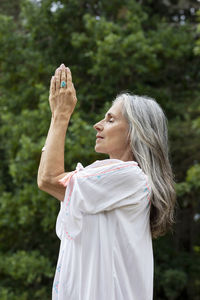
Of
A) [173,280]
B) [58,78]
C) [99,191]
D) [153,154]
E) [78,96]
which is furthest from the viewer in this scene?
[173,280]

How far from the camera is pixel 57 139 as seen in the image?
168 centimetres

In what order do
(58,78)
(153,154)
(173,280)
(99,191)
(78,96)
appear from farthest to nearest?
(173,280)
(78,96)
(153,154)
(58,78)
(99,191)

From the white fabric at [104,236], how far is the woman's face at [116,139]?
6.6 inches

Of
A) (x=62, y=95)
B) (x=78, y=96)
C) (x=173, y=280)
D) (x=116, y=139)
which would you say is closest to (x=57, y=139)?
(x=62, y=95)

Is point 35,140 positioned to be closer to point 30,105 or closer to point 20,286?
point 30,105

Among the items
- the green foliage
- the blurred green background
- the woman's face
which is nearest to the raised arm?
the woman's face

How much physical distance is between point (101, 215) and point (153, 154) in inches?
14.8

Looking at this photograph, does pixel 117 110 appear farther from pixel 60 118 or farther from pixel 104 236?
pixel 104 236

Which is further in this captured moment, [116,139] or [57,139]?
[116,139]

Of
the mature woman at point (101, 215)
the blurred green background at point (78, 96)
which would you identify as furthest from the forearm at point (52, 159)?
the blurred green background at point (78, 96)

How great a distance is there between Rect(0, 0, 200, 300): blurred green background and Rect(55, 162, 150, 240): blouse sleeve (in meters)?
3.91

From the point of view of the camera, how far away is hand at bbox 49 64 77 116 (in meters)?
1.75

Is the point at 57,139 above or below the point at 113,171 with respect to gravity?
above

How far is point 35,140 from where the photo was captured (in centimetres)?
625
